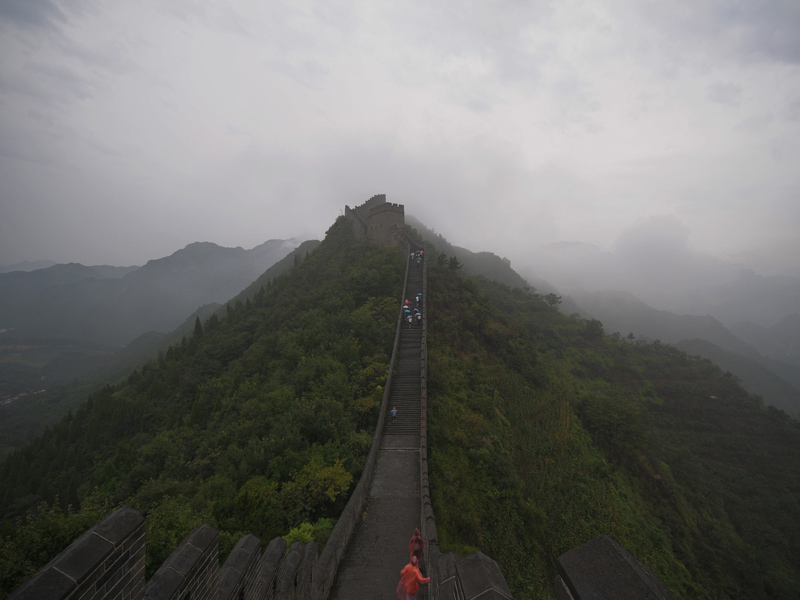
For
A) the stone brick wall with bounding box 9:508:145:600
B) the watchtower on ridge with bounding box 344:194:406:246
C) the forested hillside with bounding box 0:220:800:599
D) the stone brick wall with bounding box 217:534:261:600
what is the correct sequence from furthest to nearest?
the watchtower on ridge with bounding box 344:194:406:246 < the forested hillside with bounding box 0:220:800:599 < the stone brick wall with bounding box 217:534:261:600 < the stone brick wall with bounding box 9:508:145:600

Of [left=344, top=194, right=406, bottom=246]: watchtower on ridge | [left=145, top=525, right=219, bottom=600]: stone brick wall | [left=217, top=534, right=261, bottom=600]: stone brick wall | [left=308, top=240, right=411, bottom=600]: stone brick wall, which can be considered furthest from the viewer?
[left=344, top=194, right=406, bottom=246]: watchtower on ridge

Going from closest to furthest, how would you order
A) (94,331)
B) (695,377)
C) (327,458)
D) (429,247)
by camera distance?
(327,458)
(695,377)
(429,247)
(94,331)

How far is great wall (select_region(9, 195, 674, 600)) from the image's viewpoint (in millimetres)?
2291

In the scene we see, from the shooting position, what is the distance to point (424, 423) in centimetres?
1585

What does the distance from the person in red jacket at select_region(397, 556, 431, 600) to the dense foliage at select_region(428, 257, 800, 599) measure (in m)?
4.48

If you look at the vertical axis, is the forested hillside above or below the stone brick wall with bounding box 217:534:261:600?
below

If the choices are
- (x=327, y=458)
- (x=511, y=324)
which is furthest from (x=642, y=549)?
(x=511, y=324)

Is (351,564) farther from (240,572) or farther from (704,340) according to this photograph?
(704,340)

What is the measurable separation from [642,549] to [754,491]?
60.4 ft

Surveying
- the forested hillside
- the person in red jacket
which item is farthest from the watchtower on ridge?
the person in red jacket

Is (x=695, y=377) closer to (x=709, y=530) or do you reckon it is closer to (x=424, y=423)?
(x=709, y=530)

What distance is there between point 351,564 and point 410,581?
153 inches

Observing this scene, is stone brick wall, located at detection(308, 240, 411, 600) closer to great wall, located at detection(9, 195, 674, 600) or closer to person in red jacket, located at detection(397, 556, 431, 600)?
great wall, located at detection(9, 195, 674, 600)

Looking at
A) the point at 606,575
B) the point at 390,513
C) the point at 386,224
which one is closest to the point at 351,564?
the point at 390,513
